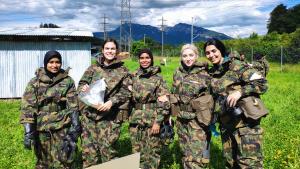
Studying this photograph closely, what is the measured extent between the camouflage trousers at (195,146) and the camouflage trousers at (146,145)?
0.59 meters

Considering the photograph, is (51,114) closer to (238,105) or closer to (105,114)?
(105,114)

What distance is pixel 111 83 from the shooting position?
5.61 meters

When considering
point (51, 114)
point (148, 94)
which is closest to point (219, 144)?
point (148, 94)

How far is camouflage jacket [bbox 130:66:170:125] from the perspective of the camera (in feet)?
18.6

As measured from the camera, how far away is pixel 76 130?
5.29 m

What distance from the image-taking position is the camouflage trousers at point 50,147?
5316 mm

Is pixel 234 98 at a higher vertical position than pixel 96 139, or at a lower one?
higher

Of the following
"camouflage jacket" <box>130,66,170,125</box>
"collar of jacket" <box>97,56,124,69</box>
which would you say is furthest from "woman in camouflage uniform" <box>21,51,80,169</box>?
"camouflage jacket" <box>130,66,170,125</box>

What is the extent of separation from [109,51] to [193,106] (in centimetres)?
150

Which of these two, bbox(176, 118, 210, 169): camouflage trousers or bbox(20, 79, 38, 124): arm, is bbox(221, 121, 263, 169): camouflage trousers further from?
bbox(20, 79, 38, 124): arm

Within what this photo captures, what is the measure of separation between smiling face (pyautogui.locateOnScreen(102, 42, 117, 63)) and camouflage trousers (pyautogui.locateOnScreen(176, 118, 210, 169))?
149 centimetres

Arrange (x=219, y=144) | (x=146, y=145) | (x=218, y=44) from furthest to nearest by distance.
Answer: (x=219, y=144)
(x=146, y=145)
(x=218, y=44)

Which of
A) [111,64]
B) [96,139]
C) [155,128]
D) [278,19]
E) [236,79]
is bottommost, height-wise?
[96,139]

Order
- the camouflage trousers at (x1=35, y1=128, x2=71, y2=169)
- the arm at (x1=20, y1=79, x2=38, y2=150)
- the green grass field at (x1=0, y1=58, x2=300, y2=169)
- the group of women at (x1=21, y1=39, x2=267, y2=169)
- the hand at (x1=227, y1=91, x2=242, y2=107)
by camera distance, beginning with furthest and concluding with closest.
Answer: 1. the green grass field at (x1=0, y1=58, x2=300, y2=169)
2. the camouflage trousers at (x1=35, y1=128, x2=71, y2=169)
3. the arm at (x1=20, y1=79, x2=38, y2=150)
4. the group of women at (x1=21, y1=39, x2=267, y2=169)
5. the hand at (x1=227, y1=91, x2=242, y2=107)
